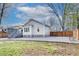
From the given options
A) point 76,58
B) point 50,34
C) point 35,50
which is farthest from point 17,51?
point 76,58

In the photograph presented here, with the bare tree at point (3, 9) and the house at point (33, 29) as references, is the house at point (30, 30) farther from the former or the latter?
the bare tree at point (3, 9)

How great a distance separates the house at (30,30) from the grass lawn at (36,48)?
0.07m

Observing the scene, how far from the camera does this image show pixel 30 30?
2.09m

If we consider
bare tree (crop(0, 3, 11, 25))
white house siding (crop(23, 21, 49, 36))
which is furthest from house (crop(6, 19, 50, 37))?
bare tree (crop(0, 3, 11, 25))

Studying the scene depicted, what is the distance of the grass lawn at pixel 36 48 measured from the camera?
6.86 ft

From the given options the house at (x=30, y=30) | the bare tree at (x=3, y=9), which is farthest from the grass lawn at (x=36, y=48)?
the bare tree at (x=3, y=9)

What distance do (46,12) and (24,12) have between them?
0.19 m

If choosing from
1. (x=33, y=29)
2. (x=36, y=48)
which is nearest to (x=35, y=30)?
(x=33, y=29)

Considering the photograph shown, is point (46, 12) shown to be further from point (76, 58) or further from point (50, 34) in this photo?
point (76, 58)

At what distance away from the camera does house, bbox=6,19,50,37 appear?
6.88ft

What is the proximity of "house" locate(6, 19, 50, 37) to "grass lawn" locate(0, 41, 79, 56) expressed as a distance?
0.23 feet

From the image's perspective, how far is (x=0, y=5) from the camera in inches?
82.9

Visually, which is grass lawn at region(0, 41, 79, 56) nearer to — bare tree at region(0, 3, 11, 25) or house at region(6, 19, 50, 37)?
house at region(6, 19, 50, 37)

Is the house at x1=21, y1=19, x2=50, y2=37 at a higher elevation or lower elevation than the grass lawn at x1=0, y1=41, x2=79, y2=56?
higher
